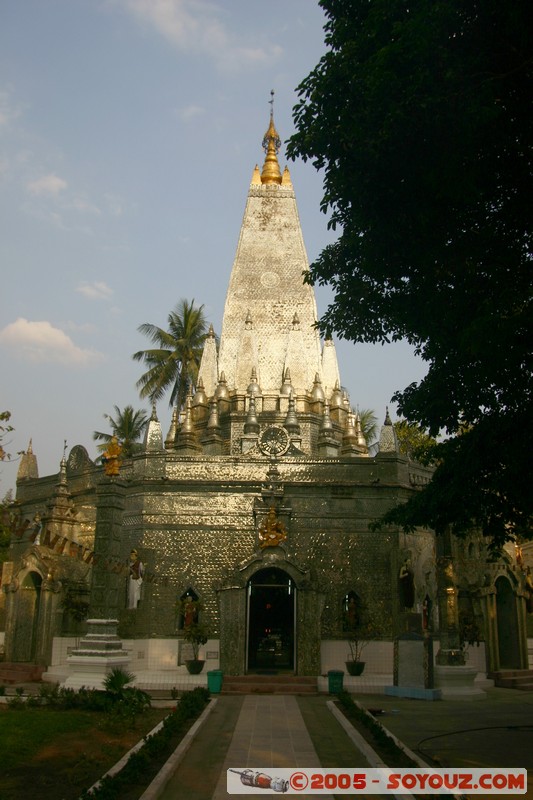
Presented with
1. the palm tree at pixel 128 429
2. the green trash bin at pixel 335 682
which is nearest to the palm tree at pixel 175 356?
the palm tree at pixel 128 429

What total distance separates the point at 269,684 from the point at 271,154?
27.4 meters

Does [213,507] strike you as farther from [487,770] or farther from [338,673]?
[487,770]

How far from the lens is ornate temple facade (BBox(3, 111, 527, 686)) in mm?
22359

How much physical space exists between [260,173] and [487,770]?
1305 inches

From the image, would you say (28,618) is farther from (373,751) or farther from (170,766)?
(373,751)

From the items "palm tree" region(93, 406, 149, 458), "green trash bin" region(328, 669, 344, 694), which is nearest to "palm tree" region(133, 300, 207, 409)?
"palm tree" region(93, 406, 149, 458)

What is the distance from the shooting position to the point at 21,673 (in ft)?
74.8

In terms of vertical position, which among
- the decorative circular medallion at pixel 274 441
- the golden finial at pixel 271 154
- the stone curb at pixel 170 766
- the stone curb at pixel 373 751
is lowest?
the stone curb at pixel 170 766

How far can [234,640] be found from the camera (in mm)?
21781

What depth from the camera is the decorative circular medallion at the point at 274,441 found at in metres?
28.1

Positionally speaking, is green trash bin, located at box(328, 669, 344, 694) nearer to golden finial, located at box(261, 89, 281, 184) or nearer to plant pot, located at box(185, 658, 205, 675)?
plant pot, located at box(185, 658, 205, 675)

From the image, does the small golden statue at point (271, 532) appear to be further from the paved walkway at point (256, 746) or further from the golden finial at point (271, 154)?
the golden finial at point (271, 154)

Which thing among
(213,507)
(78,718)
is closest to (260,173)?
(213,507)

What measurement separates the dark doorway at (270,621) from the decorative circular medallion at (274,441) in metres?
5.26
